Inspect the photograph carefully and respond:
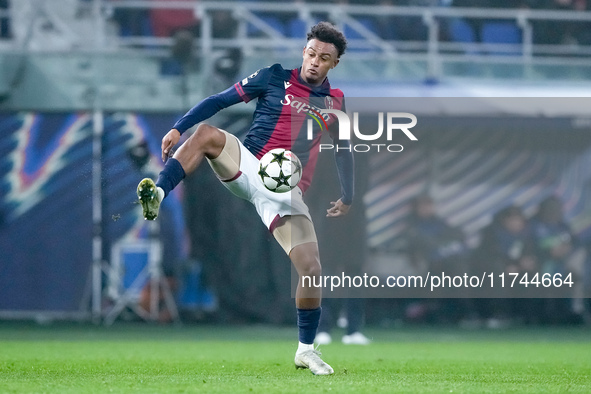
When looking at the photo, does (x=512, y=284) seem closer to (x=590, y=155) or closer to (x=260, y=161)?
(x=590, y=155)

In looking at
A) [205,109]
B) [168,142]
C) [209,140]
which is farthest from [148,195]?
[205,109]

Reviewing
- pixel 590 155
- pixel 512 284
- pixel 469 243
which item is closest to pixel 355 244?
pixel 469 243

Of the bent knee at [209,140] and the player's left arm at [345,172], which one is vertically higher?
the bent knee at [209,140]

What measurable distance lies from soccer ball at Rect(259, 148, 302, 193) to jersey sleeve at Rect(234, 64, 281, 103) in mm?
407

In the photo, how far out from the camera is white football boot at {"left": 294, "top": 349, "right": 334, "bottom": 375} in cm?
581

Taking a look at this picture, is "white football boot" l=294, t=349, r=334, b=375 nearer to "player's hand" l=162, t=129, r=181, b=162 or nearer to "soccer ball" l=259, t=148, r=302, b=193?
"soccer ball" l=259, t=148, r=302, b=193

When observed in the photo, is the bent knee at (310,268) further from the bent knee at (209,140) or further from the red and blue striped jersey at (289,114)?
the bent knee at (209,140)

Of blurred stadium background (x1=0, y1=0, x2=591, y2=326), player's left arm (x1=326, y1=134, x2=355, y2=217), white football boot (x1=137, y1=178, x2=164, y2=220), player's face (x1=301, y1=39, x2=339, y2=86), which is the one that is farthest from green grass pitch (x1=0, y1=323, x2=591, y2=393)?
player's face (x1=301, y1=39, x2=339, y2=86)

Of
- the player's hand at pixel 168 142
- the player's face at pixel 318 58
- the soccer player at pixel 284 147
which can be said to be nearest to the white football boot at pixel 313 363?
the soccer player at pixel 284 147

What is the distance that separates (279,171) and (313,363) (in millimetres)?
1185

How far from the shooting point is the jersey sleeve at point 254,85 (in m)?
6.15

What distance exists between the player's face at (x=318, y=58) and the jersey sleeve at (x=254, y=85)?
0.26 metres

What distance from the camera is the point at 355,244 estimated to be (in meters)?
9.54

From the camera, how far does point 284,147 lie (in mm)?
6242
